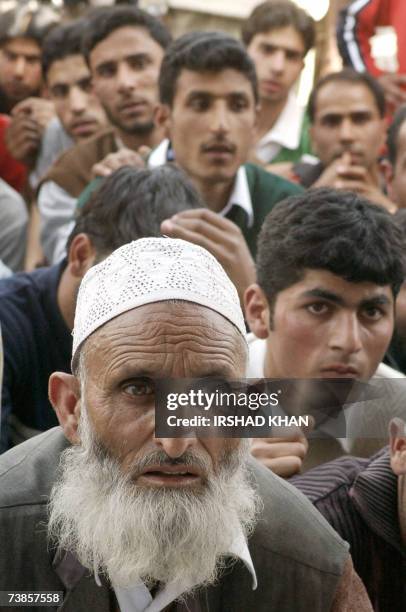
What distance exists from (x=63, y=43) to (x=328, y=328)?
12.6 feet

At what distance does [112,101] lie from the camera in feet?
21.2

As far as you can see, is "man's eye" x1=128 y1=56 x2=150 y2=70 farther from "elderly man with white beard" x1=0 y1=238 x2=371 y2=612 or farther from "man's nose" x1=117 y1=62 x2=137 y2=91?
"elderly man with white beard" x1=0 y1=238 x2=371 y2=612

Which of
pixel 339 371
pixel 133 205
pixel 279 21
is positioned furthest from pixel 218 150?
pixel 339 371

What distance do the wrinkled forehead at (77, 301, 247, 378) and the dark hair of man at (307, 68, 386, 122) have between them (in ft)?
12.9

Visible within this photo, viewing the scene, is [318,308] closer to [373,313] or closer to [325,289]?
[325,289]

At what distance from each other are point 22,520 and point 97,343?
16.8 inches

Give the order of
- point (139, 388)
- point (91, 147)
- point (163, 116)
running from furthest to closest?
point (91, 147) → point (163, 116) → point (139, 388)

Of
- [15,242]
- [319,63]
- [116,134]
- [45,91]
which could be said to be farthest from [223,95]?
[319,63]

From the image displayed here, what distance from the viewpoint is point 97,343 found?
2.82 meters

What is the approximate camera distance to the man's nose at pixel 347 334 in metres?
3.65

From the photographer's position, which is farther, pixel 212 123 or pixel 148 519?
pixel 212 123

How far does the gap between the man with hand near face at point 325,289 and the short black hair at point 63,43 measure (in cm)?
320

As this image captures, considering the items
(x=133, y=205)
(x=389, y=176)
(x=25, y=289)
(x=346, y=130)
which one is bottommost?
(x=25, y=289)

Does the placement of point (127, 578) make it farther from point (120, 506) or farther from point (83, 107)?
point (83, 107)
